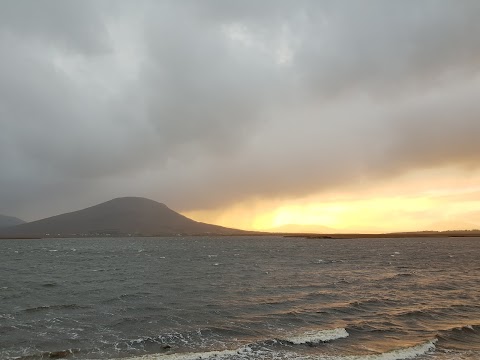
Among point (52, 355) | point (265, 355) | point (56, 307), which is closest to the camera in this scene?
point (265, 355)

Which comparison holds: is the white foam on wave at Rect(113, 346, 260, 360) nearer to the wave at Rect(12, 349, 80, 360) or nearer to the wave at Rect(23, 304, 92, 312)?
the wave at Rect(12, 349, 80, 360)

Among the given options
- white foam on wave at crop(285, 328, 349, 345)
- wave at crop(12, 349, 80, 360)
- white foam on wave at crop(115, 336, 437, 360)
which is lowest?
wave at crop(12, 349, 80, 360)

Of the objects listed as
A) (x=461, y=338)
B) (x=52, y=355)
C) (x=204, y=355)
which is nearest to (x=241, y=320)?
(x=204, y=355)

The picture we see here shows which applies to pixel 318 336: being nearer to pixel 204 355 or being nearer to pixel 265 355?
pixel 265 355

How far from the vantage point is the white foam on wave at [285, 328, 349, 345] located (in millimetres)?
24484

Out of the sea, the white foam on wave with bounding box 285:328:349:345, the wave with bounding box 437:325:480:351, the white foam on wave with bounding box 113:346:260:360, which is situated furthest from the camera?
the white foam on wave with bounding box 285:328:349:345

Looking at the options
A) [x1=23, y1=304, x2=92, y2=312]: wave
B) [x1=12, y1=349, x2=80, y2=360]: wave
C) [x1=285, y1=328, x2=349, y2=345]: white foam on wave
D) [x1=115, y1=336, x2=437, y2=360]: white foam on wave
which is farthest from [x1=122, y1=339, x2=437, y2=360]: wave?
[x1=23, y1=304, x2=92, y2=312]: wave

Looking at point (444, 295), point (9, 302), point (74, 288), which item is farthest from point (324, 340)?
point (74, 288)

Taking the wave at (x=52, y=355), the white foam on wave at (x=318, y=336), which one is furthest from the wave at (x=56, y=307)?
the white foam on wave at (x=318, y=336)

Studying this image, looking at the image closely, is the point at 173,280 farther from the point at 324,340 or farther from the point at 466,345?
the point at 466,345

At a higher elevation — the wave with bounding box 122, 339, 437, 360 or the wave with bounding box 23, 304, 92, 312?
the wave with bounding box 23, 304, 92, 312

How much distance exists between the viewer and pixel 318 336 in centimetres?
2555

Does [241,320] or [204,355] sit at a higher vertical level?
[241,320]

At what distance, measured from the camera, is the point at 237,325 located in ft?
93.9
